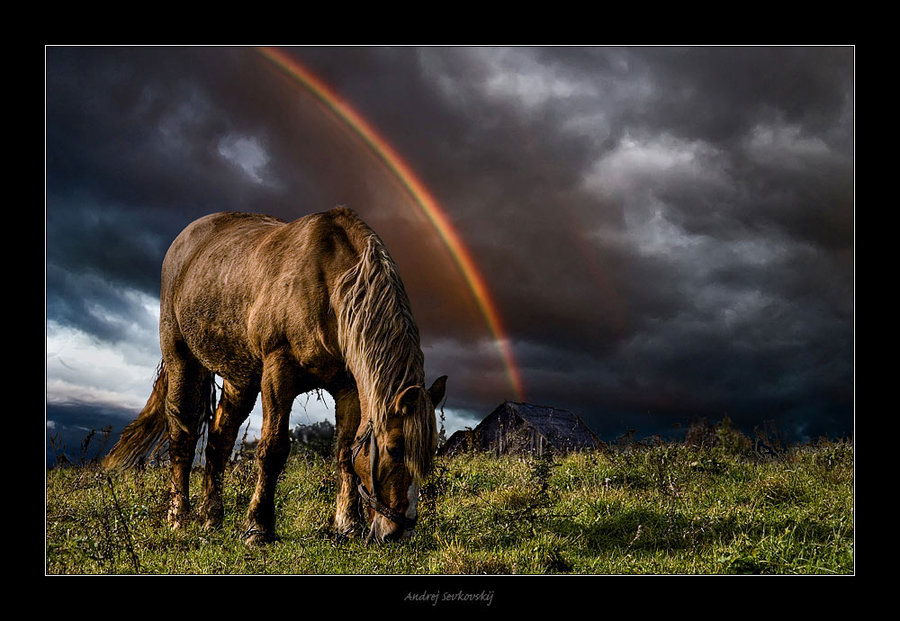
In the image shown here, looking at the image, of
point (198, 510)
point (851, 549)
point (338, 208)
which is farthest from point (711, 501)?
point (198, 510)

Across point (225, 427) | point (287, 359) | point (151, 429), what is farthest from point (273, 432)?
point (151, 429)

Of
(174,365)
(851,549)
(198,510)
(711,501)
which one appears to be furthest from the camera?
(174,365)

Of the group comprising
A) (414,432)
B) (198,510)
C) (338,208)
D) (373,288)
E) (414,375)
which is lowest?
(198,510)

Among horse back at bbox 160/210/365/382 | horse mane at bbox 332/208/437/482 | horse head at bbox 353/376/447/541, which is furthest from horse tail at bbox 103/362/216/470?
horse head at bbox 353/376/447/541

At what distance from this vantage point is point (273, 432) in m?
5.89

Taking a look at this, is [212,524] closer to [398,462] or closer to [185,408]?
[185,408]

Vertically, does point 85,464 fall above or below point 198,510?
above

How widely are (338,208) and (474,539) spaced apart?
368cm

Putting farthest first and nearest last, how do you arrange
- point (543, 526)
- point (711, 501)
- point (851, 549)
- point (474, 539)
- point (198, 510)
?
point (198, 510) → point (711, 501) → point (543, 526) → point (474, 539) → point (851, 549)

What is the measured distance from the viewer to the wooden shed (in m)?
11.6

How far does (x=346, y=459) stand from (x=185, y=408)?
10.3 feet

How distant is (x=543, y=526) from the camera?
18.7ft

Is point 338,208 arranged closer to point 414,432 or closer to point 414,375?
point 414,375

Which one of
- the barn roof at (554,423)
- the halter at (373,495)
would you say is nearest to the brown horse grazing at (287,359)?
the halter at (373,495)
